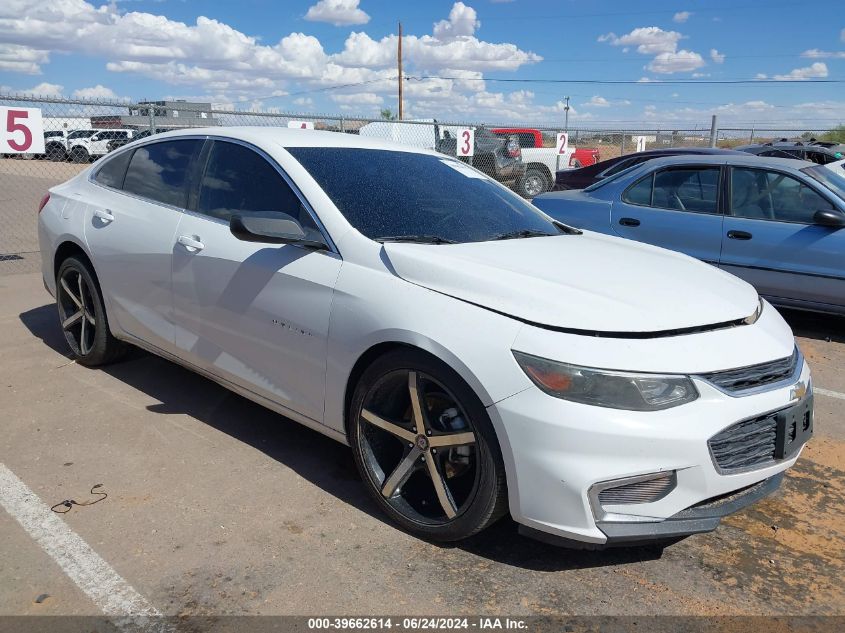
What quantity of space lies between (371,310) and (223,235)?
1.19 meters

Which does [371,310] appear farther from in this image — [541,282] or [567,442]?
[567,442]

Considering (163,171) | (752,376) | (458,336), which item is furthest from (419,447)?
(163,171)

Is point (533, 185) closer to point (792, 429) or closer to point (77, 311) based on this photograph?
point (77, 311)

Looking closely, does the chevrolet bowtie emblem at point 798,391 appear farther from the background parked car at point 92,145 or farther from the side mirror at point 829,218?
the background parked car at point 92,145

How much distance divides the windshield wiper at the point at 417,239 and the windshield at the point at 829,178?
460 cm

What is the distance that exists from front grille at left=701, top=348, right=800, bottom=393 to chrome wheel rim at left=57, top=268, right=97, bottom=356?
3.93 m

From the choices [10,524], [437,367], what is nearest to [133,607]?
[10,524]

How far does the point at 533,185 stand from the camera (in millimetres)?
18828

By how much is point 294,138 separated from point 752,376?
261cm

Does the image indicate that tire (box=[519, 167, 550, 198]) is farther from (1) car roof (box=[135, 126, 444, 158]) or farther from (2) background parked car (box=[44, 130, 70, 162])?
(1) car roof (box=[135, 126, 444, 158])

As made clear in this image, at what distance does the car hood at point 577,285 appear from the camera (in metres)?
2.74

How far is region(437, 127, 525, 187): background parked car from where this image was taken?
1706cm

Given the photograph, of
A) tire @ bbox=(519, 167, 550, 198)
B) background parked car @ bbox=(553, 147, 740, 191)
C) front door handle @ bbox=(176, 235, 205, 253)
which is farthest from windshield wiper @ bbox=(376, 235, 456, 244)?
tire @ bbox=(519, 167, 550, 198)

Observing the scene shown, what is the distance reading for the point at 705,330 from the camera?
9.39ft
